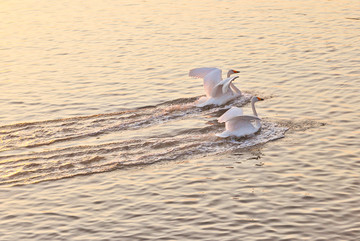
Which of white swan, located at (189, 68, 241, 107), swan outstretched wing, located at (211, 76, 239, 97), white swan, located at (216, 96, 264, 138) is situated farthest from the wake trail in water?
swan outstretched wing, located at (211, 76, 239, 97)

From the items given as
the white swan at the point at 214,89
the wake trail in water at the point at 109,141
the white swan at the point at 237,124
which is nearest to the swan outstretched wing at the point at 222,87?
the white swan at the point at 214,89

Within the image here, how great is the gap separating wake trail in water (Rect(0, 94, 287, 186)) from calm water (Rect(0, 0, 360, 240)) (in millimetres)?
44

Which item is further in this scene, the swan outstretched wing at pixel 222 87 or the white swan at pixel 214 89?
the white swan at pixel 214 89

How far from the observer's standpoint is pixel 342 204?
461 inches

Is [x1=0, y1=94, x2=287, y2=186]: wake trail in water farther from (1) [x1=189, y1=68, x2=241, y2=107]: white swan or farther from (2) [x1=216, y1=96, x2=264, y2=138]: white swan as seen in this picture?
(1) [x1=189, y1=68, x2=241, y2=107]: white swan

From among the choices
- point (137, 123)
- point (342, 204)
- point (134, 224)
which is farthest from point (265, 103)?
point (134, 224)

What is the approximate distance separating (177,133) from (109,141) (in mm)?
1597

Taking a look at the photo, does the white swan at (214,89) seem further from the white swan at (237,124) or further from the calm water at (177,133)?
the white swan at (237,124)

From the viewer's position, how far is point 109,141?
15008mm

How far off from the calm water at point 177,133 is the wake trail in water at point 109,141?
44 millimetres

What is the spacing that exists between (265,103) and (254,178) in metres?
4.68

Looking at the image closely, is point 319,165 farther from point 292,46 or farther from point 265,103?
point 292,46

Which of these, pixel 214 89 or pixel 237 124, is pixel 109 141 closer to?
pixel 237 124

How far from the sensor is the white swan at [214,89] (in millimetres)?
17750
